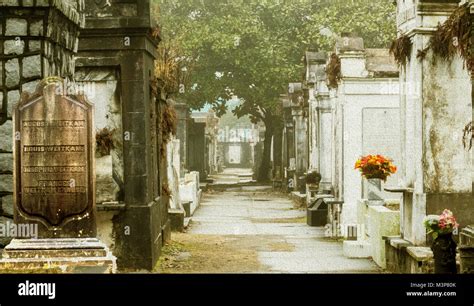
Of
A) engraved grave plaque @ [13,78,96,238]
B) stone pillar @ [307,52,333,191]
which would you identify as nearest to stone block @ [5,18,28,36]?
engraved grave plaque @ [13,78,96,238]

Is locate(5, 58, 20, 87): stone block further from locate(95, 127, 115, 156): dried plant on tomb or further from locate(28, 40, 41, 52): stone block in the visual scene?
locate(95, 127, 115, 156): dried plant on tomb

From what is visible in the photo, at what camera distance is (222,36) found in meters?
33.7

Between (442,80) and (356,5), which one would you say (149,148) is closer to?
(442,80)

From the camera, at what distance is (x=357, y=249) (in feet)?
44.1

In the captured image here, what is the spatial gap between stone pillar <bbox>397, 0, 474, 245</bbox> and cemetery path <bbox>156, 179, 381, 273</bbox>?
2.04 meters

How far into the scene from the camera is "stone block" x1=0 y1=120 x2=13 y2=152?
344 inches

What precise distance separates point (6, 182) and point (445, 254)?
173 inches

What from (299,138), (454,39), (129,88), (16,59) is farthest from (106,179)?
(299,138)

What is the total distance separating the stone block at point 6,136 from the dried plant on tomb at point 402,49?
4.90 metres
